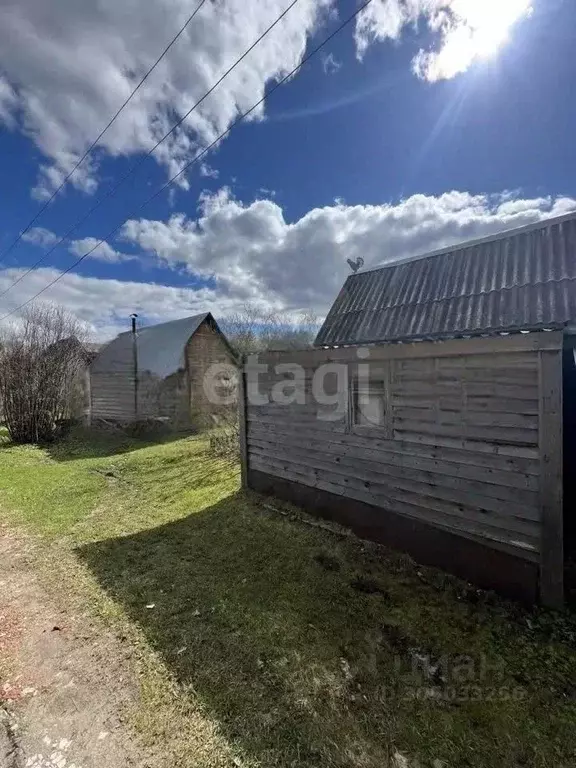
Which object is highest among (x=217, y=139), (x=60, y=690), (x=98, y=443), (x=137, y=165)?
(x=137, y=165)

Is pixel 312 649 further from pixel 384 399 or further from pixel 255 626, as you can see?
pixel 384 399

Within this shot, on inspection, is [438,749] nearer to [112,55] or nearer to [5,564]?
[5,564]

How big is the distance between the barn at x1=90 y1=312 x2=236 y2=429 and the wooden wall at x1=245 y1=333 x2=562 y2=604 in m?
10.5

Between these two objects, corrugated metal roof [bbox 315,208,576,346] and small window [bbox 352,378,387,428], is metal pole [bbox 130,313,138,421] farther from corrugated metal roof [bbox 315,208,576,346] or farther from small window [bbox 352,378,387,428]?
small window [bbox 352,378,387,428]

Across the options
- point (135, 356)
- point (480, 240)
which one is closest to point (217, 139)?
point (480, 240)

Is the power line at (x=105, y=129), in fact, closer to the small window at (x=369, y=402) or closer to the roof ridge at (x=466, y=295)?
the small window at (x=369, y=402)

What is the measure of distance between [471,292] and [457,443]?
3.65m

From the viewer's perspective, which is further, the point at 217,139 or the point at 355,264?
the point at 355,264

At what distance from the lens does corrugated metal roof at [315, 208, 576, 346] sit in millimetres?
5348

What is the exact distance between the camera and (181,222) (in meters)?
12.1

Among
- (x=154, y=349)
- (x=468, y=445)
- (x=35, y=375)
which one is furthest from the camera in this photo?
(x=154, y=349)

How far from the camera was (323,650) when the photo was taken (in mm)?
2820

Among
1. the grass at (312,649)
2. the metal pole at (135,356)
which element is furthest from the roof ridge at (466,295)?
the metal pole at (135,356)

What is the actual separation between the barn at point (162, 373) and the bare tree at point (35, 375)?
211 cm
